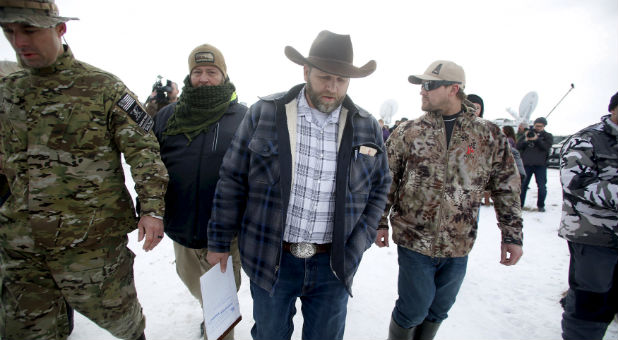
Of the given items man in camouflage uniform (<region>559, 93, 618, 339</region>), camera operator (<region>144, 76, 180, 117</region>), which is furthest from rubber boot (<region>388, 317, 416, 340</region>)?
camera operator (<region>144, 76, 180, 117</region>)

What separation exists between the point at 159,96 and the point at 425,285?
3484 millimetres

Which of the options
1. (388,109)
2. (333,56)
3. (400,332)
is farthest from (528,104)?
(333,56)

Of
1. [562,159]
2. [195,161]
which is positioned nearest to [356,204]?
[195,161]

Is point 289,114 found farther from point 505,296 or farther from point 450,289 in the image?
point 505,296

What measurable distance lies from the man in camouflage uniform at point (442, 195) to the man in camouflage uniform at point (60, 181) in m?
1.78

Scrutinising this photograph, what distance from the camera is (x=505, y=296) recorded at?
3.39 m

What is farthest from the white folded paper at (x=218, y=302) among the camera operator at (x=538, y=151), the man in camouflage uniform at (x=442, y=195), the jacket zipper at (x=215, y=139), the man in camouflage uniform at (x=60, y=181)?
the camera operator at (x=538, y=151)

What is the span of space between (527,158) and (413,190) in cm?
662

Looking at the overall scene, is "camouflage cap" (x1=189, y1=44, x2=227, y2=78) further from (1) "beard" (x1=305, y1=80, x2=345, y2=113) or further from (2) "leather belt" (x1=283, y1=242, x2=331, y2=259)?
(2) "leather belt" (x1=283, y1=242, x2=331, y2=259)

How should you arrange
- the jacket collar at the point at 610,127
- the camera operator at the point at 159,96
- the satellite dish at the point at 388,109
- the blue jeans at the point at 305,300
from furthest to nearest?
the satellite dish at the point at 388,109
the camera operator at the point at 159,96
the jacket collar at the point at 610,127
the blue jeans at the point at 305,300

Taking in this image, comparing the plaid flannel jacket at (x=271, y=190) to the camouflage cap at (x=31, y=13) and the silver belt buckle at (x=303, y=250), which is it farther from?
the camouflage cap at (x=31, y=13)

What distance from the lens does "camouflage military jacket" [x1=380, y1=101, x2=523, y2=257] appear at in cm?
212

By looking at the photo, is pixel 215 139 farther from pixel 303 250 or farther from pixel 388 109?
pixel 388 109

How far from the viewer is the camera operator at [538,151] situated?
679 centimetres
